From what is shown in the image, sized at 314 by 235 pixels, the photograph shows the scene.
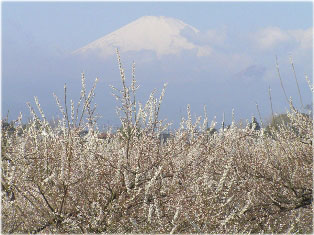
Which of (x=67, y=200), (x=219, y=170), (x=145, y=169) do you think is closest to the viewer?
(x=67, y=200)

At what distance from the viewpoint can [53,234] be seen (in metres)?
3.67

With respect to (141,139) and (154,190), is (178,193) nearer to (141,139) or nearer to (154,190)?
(154,190)

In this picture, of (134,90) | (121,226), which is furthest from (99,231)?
(134,90)

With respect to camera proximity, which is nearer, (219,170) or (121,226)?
(121,226)

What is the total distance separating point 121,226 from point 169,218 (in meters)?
0.49

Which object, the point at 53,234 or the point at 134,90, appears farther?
the point at 134,90

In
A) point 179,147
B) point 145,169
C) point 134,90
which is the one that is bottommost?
point 145,169

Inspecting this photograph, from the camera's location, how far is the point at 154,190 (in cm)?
429

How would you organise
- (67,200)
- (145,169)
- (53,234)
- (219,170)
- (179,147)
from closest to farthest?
(53,234), (67,200), (145,169), (179,147), (219,170)

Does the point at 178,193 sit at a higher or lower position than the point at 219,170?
lower

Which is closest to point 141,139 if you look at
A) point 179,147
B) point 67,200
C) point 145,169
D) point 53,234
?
point 145,169

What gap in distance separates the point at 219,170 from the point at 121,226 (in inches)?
72.3

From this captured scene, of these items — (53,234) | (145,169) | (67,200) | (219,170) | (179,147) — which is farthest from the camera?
(219,170)

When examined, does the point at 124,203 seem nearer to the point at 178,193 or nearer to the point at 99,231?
the point at 99,231
